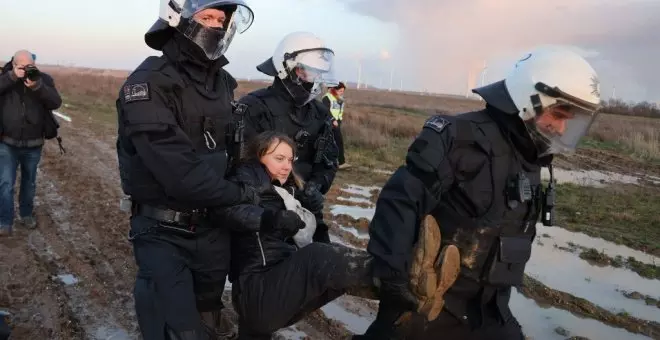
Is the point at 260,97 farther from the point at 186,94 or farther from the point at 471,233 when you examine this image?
the point at 471,233

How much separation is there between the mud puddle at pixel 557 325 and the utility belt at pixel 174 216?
329 centimetres

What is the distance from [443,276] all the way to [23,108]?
19.3 ft

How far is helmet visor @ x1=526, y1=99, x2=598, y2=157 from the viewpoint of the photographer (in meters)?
2.76

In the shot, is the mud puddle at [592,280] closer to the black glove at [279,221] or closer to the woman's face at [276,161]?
the woman's face at [276,161]

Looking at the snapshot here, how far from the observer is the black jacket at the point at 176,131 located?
2555 mm

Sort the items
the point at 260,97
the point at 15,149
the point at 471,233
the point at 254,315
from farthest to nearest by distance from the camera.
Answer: the point at 15,149 < the point at 260,97 < the point at 254,315 < the point at 471,233

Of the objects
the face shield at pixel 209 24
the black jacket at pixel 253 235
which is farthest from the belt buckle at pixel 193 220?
the face shield at pixel 209 24

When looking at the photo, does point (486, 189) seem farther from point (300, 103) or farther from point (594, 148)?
point (594, 148)

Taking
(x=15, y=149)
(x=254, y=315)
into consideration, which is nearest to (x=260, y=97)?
(x=254, y=315)

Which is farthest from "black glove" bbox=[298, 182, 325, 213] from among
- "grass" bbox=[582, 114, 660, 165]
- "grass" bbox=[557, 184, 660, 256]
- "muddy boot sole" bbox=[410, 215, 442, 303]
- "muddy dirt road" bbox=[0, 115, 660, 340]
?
"grass" bbox=[582, 114, 660, 165]

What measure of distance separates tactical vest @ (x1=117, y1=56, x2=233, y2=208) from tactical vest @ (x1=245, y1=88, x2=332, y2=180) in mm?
1285

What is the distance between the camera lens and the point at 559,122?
9.16 feet

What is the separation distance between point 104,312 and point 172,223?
235 centimetres

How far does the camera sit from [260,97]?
14.5 feet
